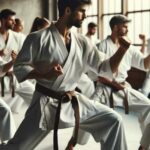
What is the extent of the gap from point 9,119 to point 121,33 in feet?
4.71

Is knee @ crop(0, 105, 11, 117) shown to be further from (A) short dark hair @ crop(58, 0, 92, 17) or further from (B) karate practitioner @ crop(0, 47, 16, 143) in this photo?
(A) short dark hair @ crop(58, 0, 92, 17)

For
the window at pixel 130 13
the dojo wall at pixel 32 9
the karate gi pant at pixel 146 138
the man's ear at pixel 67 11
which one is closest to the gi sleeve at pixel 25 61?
the man's ear at pixel 67 11

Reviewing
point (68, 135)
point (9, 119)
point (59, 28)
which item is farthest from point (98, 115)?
point (68, 135)

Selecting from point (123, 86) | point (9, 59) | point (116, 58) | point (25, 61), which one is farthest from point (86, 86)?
point (25, 61)

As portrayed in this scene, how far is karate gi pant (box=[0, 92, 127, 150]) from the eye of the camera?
2426mm

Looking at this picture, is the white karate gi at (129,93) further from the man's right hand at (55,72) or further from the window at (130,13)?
the window at (130,13)

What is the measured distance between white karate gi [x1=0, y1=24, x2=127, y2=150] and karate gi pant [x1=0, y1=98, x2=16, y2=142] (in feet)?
2.13

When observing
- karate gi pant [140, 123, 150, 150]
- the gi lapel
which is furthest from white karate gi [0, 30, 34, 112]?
the gi lapel

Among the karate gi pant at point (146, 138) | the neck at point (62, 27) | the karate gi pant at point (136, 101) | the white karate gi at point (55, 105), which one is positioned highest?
the neck at point (62, 27)

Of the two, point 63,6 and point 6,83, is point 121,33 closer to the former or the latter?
point 63,6

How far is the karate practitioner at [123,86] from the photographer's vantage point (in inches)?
134

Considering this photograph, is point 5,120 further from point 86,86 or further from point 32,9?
point 32,9

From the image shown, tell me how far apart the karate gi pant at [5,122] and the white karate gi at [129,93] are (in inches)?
36.0

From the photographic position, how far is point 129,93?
350 centimetres
